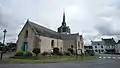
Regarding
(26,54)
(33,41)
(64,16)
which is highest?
(64,16)

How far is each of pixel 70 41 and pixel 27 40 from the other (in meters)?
20.8

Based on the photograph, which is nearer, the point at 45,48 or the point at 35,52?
the point at 35,52

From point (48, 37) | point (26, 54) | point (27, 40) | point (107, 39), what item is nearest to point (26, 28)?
point (27, 40)

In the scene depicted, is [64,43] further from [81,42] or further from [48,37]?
[48,37]

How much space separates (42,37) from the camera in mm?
42562

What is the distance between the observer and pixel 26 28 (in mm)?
42062

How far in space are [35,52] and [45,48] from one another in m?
11.3

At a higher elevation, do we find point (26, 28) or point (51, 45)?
point (26, 28)

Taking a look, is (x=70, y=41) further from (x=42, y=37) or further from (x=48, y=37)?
(x=42, y=37)

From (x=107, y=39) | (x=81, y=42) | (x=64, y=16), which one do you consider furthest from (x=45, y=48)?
(x=107, y=39)

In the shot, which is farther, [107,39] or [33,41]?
[107,39]

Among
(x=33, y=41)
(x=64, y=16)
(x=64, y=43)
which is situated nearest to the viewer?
(x=33, y=41)

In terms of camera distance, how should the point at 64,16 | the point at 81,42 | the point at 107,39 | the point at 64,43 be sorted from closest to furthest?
the point at 64,43 → the point at 81,42 → the point at 64,16 → the point at 107,39

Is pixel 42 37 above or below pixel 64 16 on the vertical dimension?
below
